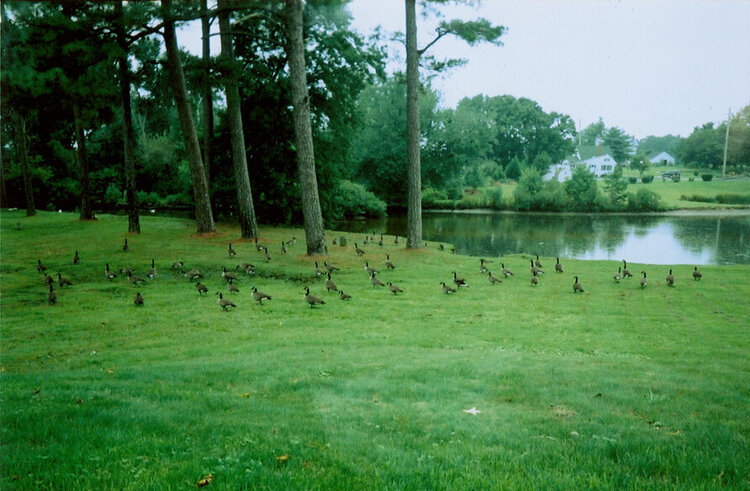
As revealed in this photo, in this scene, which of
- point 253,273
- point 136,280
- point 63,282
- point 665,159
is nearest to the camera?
point 63,282

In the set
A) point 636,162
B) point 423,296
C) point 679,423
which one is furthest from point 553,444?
point 636,162

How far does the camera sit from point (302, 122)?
848 inches

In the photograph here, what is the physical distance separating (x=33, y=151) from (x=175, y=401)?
60485 millimetres

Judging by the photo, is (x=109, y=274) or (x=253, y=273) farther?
(x=253, y=273)

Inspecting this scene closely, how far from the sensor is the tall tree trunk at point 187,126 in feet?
80.1

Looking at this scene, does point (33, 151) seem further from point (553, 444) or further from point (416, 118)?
point (553, 444)

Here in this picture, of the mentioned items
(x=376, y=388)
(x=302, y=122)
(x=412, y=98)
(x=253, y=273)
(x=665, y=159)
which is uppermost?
(x=412, y=98)

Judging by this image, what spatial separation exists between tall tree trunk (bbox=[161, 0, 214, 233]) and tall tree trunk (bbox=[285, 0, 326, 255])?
6377mm

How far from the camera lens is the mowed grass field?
4613 millimetres

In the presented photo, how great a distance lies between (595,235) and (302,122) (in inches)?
1175

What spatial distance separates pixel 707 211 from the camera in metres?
54.6

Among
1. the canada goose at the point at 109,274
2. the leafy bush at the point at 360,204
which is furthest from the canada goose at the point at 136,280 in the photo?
the leafy bush at the point at 360,204

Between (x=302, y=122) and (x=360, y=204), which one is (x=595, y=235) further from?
(x=302, y=122)

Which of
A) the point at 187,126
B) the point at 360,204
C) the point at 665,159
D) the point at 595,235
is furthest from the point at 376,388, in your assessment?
the point at 360,204
